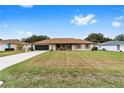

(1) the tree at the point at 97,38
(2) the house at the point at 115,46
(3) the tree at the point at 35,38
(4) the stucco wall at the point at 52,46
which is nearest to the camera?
(2) the house at the point at 115,46

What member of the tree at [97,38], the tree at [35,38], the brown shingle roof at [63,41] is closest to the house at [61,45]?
the brown shingle roof at [63,41]

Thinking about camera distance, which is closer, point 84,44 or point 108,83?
point 108,83

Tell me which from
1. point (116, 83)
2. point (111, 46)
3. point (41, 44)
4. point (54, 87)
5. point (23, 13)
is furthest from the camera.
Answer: point (41, 44)

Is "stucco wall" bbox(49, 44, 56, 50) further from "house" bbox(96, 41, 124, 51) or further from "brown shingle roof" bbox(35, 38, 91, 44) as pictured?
"house" bbox(96, 41, 124, 51)

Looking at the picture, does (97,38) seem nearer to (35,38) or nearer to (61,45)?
(35,38)

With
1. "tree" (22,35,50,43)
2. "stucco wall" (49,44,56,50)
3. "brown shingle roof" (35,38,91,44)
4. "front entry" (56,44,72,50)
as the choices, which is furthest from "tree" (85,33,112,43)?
"stucco wall" (49,44,56,50)

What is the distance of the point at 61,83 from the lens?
7.14 m

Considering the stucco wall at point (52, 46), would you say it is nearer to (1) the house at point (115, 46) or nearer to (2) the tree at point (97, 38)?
(1) the house at point (115, 46)

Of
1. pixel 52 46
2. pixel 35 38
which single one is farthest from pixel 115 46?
pixel 35 38

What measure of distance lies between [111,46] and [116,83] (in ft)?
127

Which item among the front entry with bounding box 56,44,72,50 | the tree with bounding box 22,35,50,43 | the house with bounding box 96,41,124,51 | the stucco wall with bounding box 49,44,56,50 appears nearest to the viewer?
the house with bounding box 96,41,124,51
